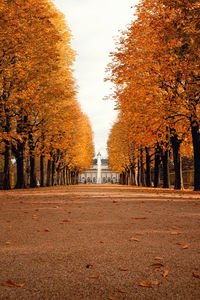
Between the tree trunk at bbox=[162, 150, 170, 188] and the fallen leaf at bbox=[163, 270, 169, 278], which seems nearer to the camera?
the fallen leaf at bbox=[163, 270, 169, 278]

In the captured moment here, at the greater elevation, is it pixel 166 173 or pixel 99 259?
pixel 166 173

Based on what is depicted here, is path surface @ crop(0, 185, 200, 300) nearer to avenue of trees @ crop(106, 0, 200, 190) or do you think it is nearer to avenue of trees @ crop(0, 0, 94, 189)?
avenue of trees @ crop(106, 0, 200, 190)

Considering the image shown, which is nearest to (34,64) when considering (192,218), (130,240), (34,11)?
(34,11)

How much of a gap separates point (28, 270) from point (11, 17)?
15.9 m

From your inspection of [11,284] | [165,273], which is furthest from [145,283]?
[11,284]

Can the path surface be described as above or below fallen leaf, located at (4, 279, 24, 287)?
below

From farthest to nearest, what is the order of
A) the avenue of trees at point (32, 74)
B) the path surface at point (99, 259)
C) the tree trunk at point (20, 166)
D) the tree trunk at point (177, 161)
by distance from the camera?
the tree trunk at point (20, 166), the tree trunk at point (177, 161), the avenue of trees at point (32, 74), the path surface at point (99, 259)

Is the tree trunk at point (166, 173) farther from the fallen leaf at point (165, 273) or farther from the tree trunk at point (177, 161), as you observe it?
the fallen leaf at point (165, 273)

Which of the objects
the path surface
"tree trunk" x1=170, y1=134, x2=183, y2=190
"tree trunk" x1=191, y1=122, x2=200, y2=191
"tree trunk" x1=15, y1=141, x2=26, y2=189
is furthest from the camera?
"tree trunk" x1=15, y1=141, x2=26, y2=189

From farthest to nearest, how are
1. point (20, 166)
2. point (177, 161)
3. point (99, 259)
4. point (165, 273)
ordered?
point (20, 166)
point (177, 161)
point (99, 259)
point (165, 273)

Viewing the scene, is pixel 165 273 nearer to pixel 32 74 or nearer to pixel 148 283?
pixel 148 283

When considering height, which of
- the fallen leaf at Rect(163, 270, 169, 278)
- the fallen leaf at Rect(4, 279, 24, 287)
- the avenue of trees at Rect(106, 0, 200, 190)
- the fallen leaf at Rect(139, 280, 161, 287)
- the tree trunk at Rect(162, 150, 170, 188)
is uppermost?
the avenue of trees at Rect(106, 0, 200, 190)

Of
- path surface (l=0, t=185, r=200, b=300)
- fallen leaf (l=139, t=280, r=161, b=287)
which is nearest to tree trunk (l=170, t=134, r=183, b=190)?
path surface (l=0, t=185, r=200, b=300)

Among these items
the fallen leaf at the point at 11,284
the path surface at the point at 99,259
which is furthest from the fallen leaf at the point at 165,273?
the fallen leaf at the point at 11,284
